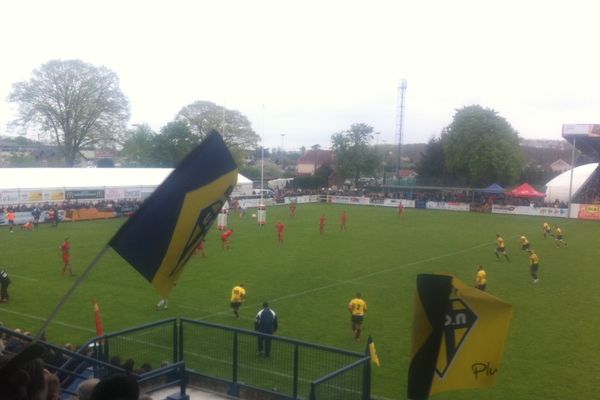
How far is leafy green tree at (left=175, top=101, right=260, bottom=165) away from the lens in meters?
75.2

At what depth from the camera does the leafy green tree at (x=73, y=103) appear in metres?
54.5

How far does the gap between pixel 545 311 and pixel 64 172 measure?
131ft

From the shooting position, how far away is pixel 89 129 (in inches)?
2288

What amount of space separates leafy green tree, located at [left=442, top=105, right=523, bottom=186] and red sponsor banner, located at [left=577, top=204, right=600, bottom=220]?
17.3m

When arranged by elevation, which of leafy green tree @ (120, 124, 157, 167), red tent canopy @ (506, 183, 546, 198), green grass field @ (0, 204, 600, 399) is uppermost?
leafy green tree @ (120, 124, 157, 167)

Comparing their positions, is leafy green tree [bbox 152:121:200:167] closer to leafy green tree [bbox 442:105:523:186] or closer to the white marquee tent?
leafy green tree [bbox 442:105:523:186]

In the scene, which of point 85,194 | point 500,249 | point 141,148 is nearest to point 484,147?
point 141,148

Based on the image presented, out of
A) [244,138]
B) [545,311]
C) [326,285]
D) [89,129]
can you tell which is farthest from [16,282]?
[244,138]

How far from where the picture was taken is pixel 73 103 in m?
56.0

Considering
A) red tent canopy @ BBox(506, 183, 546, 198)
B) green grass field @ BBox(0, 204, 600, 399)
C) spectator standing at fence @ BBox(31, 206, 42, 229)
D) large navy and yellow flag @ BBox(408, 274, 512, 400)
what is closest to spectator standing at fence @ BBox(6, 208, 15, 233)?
spectator standing at fence @ BBox(31, 206, 42, 229)

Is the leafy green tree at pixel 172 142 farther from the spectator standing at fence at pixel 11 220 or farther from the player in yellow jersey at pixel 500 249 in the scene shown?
the player in yellow jersey at pixel 500 249

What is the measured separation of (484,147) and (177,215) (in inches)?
2750

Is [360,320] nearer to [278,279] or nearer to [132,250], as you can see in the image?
[278,279]

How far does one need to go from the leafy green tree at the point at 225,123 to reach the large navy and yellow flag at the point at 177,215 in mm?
68594
